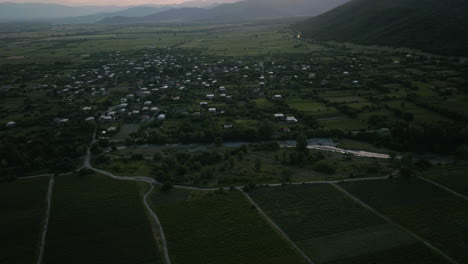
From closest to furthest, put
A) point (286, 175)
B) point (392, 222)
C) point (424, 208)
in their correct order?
point (392, 222), point (424, 208), point (286, 175)

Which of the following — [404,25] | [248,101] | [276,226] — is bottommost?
[276,226]

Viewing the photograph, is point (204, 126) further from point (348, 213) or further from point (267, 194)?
point (348, 213)

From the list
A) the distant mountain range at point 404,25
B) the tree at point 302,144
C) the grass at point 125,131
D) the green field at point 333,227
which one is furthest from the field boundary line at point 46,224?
the distant mountain range at point 404,25

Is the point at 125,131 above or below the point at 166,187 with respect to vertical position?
above

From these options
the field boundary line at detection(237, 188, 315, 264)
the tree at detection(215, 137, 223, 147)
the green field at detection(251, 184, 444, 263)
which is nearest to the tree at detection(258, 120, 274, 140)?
the tree at detection(215, 137, 223, 147)

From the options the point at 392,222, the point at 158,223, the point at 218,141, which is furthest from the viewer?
the point at 218,141

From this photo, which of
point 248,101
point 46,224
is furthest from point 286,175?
point 248,101

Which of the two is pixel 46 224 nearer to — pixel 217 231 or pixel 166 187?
pixel 166 187

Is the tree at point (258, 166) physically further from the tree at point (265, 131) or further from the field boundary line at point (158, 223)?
the field boundary line at point (158, 223)

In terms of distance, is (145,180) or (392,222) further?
(145,180)

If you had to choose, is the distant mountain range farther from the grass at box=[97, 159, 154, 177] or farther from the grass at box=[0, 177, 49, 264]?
the grass at box=[0, 177, 49, 264]
